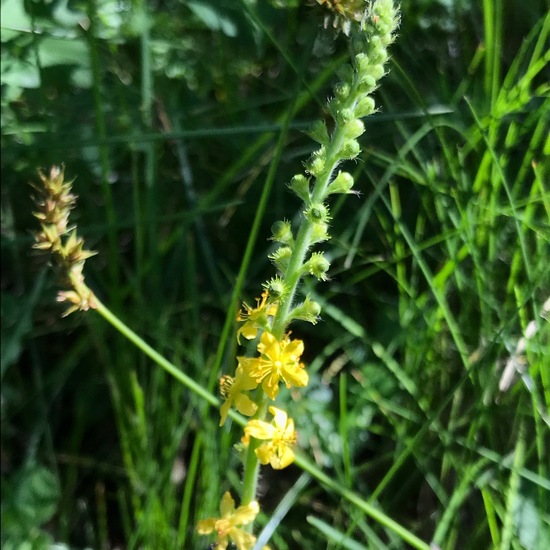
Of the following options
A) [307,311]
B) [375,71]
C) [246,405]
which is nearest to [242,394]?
[246,405]

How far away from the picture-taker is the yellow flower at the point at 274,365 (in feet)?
2.99

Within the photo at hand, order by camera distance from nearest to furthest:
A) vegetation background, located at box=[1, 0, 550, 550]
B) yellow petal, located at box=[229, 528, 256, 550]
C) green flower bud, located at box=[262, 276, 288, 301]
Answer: green flower bud, located at box=[262, 276, 288, 301] → yellow petal, located at box=[229, 528, 256, 550] → vegetation background, located at box=[1, 0, 550, 550]

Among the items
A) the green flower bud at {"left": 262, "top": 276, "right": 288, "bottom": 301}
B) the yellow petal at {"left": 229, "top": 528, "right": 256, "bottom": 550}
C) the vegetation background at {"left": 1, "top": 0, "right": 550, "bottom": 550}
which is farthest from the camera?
the vegetation background at {"left": 1, "top": 0, "right": 550, "bottom": 550}

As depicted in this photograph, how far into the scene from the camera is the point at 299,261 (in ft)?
3.03

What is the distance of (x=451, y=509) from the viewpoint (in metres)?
1.27

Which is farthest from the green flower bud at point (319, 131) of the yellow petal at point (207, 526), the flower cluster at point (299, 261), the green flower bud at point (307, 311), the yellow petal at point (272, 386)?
the yellow petal at point (207, 526)

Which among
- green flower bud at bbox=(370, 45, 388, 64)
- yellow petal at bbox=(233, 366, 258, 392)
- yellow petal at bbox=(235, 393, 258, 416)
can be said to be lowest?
yellow petal at bbox=(235, 393, 258, 416)

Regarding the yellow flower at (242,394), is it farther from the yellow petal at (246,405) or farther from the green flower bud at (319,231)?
the green flower bud at (319,231)

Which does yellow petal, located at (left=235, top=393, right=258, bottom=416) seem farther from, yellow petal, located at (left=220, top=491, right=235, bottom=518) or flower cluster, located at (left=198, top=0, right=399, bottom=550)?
yellow petal, located at (left=220, top=491, right=235, bottom=518)

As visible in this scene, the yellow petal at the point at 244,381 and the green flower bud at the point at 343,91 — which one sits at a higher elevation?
the green flower bud at the point at 343,91

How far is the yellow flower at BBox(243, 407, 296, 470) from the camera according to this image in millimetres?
921

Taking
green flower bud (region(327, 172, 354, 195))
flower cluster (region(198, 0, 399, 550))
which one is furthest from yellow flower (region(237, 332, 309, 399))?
green flower bud (region(327, 172, 354, 195))

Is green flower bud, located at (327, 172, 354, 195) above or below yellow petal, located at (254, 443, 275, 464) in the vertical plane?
above

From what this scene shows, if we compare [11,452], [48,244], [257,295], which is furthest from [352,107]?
[11,452]
